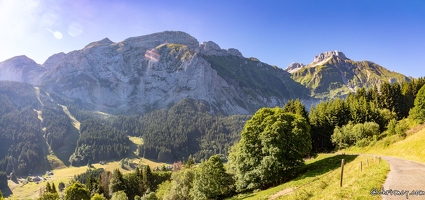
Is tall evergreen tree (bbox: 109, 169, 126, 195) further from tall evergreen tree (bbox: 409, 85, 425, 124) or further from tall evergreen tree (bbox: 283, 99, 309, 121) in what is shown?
tall evergreen tree (bbox: 409, 85, 425, 124)

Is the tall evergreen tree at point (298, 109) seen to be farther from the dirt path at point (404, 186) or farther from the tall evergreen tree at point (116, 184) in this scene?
the tall evergreen tree at point (116, 184)

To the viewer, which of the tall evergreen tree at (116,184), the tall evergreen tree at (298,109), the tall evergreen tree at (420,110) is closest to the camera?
the tall evergreen tree at (420,110)

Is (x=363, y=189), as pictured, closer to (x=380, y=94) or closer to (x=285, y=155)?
(x=285, y=155)

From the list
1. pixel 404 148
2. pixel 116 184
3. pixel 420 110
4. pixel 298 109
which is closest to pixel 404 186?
pixel 404 148

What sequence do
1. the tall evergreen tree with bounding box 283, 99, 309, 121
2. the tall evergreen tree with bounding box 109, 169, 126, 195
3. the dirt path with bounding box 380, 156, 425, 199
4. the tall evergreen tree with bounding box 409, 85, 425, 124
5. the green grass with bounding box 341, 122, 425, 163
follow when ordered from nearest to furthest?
the dirt path with bounding box 380, 156, 425, 199
the green grass with bounding box 341, 122, 425, 163
the tall evergreen tree with bounding box 409, 85, 425, 124
the tall evergreen tree with bounding box 283, 99, 309, 121
the tall evergreen tree with bounding box 109, 169, 126, 195

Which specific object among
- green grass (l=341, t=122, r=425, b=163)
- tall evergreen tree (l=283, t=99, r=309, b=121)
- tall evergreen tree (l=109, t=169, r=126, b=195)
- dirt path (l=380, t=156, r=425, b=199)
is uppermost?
tall evergreen tree (l=283, t=99, r=309, b=121)

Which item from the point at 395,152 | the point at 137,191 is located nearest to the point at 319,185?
the point at 395,152

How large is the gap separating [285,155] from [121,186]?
9707 cm

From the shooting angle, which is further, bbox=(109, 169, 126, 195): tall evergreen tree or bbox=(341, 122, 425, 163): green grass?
bbox=(109, 169, 126, 195): tall evergreen tree

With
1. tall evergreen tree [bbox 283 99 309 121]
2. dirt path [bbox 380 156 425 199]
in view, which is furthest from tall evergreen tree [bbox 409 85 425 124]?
dirt path [bbox 380 156 425 199]

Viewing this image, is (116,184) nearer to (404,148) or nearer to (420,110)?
(404,148)

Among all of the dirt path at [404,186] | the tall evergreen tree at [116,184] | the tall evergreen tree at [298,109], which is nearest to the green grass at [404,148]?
the dirt path at [404,186]

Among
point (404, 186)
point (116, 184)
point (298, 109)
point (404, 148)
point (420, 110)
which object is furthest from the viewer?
point (116, 184)

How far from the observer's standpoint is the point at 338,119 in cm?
9650
